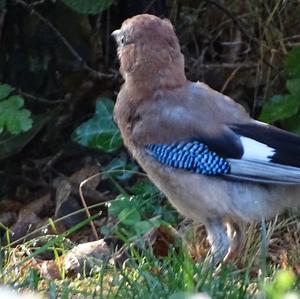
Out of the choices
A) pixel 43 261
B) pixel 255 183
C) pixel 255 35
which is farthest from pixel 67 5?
pixel 255 183

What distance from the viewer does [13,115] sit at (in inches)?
209

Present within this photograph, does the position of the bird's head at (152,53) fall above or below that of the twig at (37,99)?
above

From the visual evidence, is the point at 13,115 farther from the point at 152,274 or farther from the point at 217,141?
the point at 152,274

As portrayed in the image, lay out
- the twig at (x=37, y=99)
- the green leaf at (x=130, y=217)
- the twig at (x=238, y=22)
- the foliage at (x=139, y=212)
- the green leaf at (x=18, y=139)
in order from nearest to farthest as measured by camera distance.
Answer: the foliage at (x=139, y=212)
the green leaf at (x=130, y=217)
the twig at (x=238, y=22)
the green leaf at (x=18, y=139)
the twig at (x=37, y=99)

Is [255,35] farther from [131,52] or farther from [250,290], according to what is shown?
[250,290]

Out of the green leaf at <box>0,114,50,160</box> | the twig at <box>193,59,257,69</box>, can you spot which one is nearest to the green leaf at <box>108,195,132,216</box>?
the green leaf at <box>0,114,50,160</box>

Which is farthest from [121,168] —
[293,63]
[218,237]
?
[218,237]

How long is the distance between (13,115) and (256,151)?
5.38ft

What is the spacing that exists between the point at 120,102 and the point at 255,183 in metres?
0.76

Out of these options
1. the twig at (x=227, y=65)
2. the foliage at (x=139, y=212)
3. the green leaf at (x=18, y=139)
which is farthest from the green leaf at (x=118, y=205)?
the twig at (x=227, y=65)

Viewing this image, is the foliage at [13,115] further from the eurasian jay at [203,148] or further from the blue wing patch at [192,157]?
the blue wing patch at [192,157]

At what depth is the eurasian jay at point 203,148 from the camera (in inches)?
163

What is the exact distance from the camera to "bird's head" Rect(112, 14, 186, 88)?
14.8 ft

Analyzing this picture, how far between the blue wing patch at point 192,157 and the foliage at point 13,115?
3.99 feet
